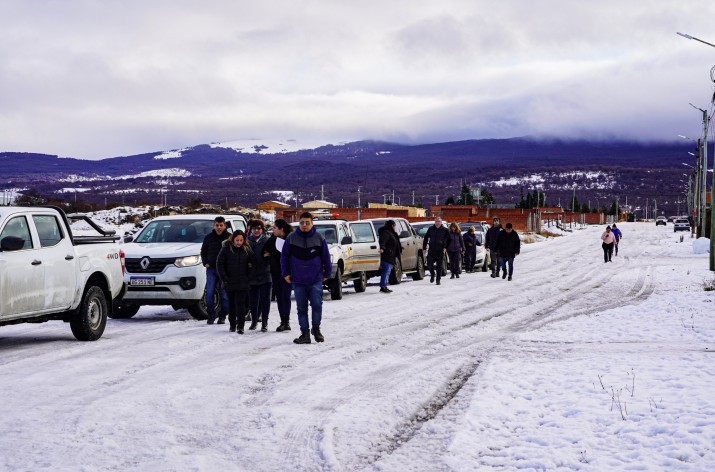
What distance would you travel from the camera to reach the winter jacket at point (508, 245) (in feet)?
91.9

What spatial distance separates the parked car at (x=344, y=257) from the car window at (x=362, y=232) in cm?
25

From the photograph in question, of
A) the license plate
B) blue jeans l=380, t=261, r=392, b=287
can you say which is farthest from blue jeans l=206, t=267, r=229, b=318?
blue jeans l=380, t=261, r=392, b=287

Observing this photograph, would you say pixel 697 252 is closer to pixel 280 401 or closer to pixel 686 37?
pixel 686 37

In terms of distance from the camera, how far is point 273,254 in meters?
14.8

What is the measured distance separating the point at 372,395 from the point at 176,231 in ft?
31.6

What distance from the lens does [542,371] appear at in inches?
419

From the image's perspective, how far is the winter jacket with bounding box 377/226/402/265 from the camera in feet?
77.5

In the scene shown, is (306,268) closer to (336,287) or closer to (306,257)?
(306,257)

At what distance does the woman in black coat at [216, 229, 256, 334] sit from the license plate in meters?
2.06

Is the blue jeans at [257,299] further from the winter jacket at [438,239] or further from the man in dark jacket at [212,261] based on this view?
the winter jacket at [438,239]

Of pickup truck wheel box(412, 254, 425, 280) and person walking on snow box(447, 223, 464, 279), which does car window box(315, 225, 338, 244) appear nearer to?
pickup truck wheel box(412, 254, 425, 280)

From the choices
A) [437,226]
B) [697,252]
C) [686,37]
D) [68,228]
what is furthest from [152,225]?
[697,252]

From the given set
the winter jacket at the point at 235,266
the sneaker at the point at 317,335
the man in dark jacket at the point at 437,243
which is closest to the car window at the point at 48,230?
the winter jacket at the point at 235,266

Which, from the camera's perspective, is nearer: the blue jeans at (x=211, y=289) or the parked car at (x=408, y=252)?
the blue jeans at (x=211, y=289)
